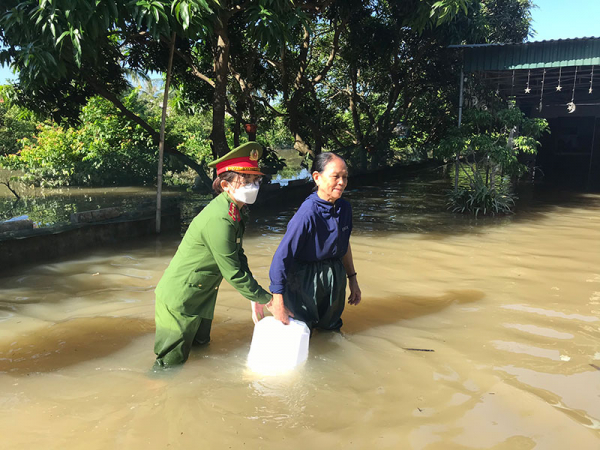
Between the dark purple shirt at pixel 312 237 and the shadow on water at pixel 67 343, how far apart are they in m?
1.56

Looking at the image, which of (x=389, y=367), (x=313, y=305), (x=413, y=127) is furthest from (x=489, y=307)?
(x=413, y=127)

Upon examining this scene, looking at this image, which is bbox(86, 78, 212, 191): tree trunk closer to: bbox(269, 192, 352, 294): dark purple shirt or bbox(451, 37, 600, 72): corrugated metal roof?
bbox(451, 37, 600, 72): corrugated metal roof

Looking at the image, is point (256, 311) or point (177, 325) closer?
point (177, 325)

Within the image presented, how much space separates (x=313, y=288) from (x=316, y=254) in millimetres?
231

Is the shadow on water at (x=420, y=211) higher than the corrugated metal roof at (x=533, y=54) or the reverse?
the reverse

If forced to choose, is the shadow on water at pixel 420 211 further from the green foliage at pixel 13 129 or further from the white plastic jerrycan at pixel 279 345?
the green foliage at pixel 13 129

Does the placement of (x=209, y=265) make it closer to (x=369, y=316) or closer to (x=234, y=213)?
(x=234, y=213)

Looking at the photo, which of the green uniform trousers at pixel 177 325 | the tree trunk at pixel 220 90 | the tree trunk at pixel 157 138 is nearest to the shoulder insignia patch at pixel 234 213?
the green uniform trousers at pixel 177 325

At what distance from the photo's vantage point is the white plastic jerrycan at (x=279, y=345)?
2.99 metres

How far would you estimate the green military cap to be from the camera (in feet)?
9.41

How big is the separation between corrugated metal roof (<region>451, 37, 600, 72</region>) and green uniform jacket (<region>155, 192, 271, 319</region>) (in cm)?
871

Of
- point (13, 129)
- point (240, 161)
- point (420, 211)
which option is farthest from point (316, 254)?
point (13, 129)

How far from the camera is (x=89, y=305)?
462 centimetres

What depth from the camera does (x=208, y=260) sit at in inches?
115
